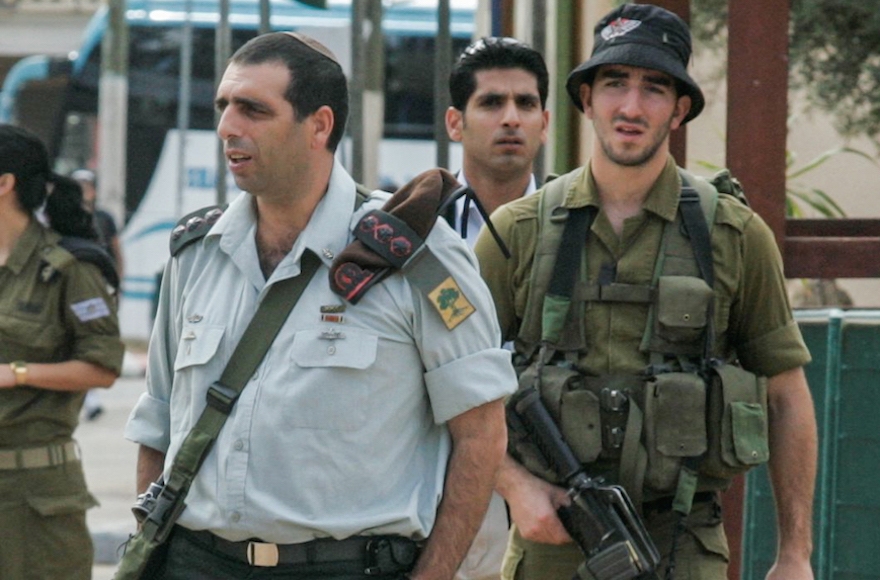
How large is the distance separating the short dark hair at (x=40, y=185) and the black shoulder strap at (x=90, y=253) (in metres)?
0.05

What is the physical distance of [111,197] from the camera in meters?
24.2

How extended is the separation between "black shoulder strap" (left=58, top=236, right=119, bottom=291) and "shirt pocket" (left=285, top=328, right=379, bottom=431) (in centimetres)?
273

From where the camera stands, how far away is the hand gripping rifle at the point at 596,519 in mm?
3723

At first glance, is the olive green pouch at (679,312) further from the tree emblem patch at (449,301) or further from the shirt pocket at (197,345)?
the shirt pocket at (197,345)

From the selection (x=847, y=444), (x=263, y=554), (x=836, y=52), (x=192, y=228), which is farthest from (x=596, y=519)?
(x=836, y=52)

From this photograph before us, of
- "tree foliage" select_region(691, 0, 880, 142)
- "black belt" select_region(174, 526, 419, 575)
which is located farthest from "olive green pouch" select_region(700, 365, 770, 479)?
"tree foliage" select_region(691, 0, 880, 142)

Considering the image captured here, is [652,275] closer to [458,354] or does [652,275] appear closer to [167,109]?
[458,354]

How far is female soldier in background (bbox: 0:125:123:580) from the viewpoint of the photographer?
5797 mm

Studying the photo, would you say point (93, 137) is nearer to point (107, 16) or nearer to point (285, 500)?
point (107, 16)

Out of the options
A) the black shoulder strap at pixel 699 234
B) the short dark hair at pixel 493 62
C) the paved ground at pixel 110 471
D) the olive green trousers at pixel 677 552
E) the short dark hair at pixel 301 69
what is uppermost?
the short dark hair at pixel 493 62

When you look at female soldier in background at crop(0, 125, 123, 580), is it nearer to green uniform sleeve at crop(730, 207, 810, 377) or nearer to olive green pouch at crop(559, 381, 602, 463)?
olive green pouch at crop(559, 381, 602, 463)

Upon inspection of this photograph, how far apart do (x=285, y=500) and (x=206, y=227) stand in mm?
635

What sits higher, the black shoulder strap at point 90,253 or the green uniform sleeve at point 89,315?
the black shoulder strap at point 90,253

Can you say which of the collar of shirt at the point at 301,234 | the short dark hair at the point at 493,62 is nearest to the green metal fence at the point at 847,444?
the short dark hair at the point at 493,62
